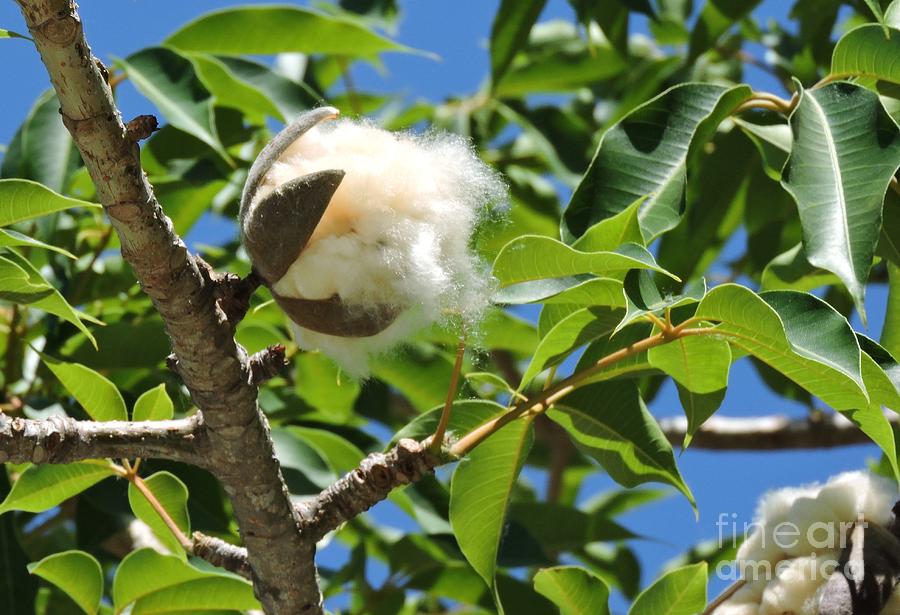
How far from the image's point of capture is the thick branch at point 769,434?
2.88 m

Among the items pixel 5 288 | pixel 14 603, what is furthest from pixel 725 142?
pixel 14 603

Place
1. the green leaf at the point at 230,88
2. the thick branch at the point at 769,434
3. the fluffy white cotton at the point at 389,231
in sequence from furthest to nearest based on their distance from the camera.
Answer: the thick branch at the point at 769,434
the green leaf at the point at 230,88
the fluffy white cotton at the point at 389,231

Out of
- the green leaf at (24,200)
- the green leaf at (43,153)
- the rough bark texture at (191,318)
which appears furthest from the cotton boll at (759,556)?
the green leaf at (43,153)

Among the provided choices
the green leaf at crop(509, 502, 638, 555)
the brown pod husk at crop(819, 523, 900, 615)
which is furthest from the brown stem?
the green leaf at crop(509, 502, 638, 555)

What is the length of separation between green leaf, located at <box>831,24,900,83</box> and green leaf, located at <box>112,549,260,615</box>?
0.98 m

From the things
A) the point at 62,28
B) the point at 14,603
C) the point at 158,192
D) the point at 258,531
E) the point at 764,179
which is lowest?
the point at 258,531

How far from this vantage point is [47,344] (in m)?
1.85

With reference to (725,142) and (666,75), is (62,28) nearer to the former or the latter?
Answer: (725,142)

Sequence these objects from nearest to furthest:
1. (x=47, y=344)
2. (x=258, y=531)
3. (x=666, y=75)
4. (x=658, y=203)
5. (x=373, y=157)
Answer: (x=373, y=157), (x=258, y=531), (x=658, y=203), (x=47, y=344), (x=666, y=75)

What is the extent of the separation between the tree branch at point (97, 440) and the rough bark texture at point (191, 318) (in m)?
0.03

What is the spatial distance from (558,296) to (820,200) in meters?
0.32

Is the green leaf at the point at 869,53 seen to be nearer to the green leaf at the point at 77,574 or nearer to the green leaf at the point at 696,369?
the green leaf at the point at 696,369

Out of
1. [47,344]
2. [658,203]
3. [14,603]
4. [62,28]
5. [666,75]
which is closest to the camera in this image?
[62,28]

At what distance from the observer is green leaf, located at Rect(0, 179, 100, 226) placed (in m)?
1.20
